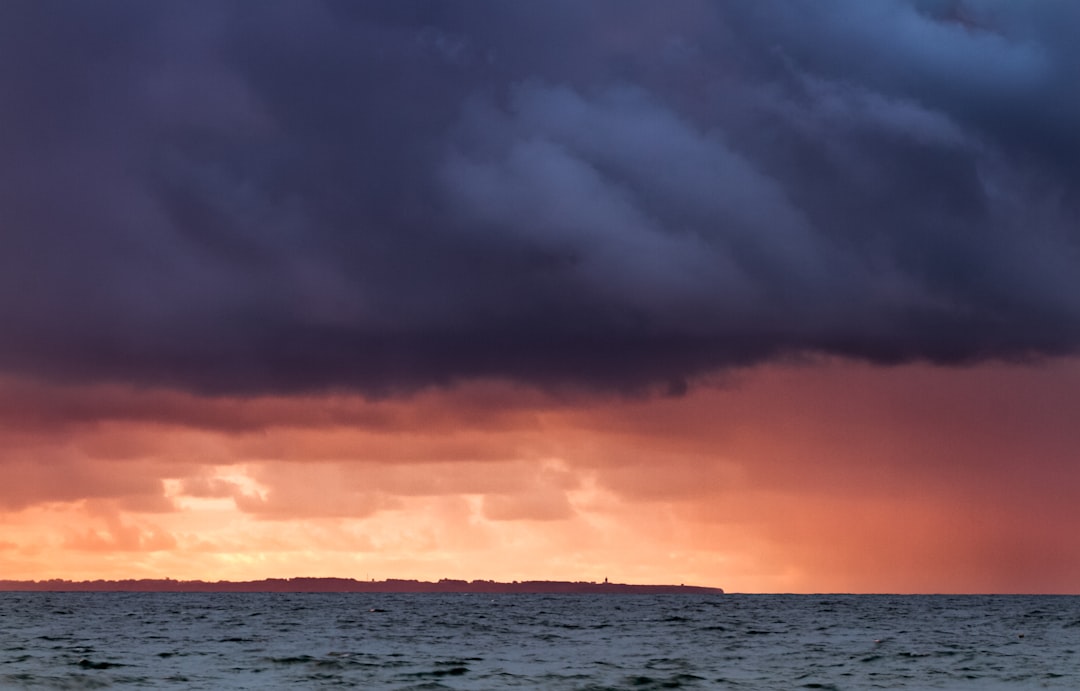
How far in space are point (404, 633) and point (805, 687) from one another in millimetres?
66517

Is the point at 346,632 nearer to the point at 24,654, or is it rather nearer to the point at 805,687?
the point at 24,654

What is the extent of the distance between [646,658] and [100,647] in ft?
137

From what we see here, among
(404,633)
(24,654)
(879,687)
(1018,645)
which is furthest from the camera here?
(404,633)

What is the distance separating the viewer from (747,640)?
4478 inches

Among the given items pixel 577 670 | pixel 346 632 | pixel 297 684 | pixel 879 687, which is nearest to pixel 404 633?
pixel 346 632

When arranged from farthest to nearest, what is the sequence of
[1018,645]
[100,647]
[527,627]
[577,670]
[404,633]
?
[527,627], [404,633], [1018,645], [100,647], [577,670]

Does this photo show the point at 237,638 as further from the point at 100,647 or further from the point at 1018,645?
the point at 1018,645

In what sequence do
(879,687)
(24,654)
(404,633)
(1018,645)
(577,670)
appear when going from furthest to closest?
(404,633) < (1018,645) < (24,654) < (577,670) < (879,687)

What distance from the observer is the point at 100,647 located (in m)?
98.5

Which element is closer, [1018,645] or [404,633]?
[1018,645]

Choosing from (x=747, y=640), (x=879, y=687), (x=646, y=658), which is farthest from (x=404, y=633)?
(x=879, y=687)

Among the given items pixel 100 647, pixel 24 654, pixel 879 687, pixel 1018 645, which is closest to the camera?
pixel 879 687

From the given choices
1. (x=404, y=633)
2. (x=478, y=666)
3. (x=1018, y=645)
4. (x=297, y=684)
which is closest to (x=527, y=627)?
(x=404, y=633)

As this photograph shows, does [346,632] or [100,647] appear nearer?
[100,647]
